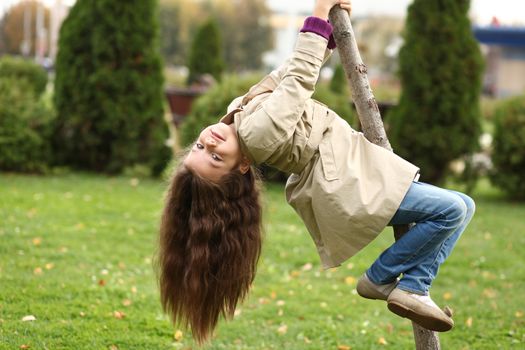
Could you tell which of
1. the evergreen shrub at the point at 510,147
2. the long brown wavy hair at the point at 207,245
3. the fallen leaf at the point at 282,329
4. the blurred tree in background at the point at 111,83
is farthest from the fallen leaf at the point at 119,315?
the evergreen shrub at the point at 510,147

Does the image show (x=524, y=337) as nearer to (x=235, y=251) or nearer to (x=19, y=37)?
(x=235, y=251)

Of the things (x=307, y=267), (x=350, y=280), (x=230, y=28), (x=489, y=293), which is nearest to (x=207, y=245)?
(x=350, y=280)

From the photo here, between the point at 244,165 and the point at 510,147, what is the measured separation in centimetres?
812

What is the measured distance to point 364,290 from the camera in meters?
3.36

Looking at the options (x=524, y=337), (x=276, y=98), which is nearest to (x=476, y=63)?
(x=524, y=337)

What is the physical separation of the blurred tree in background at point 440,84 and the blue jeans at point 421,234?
289 inches

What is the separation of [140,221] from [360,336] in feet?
11.7

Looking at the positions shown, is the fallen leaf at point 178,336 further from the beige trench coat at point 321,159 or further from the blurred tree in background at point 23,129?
the blurred tree in background at point 23,129

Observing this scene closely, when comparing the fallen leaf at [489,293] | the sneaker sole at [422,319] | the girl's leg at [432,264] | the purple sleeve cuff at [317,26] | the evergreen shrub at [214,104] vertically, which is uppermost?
the purple sleeve cuff at [317,26]

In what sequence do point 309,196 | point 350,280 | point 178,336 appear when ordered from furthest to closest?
point 350,280 → point 178,336 → point 309,196

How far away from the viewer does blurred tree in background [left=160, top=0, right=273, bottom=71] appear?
54062mm

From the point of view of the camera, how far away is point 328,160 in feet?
10.4

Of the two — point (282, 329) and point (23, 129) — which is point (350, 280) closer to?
point (282, 329)

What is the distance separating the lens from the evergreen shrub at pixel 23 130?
10.0 m
